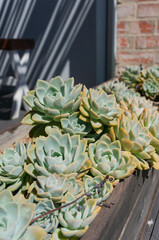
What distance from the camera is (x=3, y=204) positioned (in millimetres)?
533

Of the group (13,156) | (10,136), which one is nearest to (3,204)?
(13,156)

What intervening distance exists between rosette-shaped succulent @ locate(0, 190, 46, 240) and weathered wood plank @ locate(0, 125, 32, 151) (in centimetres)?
61

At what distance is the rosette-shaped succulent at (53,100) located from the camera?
83 cm

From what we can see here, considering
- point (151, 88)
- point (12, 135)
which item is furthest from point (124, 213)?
point (151, 88)

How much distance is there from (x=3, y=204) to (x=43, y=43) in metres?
4.31

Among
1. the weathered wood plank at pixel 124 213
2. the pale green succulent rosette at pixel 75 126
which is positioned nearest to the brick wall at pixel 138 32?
the weathered wood plank at pixel 124 213

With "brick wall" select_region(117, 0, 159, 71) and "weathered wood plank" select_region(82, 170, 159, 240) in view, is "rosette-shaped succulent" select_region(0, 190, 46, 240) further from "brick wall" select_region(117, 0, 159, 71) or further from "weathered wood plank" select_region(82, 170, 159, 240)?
"brick wall" select_region(117, 0, 159, 71)

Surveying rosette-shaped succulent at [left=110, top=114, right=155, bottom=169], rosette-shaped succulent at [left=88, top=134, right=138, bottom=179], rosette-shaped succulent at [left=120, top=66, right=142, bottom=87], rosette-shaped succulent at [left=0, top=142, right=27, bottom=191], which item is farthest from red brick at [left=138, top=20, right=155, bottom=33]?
rosette-shaped succulent at [left=0, top=142, right=27, bottom=191]

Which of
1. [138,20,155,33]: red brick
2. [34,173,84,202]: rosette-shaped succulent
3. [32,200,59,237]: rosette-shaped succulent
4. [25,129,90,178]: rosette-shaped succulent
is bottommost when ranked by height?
[32,200,59,237]: rosette-shaped succulent

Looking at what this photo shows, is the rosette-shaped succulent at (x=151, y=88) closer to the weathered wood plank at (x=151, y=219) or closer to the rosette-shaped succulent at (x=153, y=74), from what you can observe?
the rosette-shaped succulent at (x=153, y=74)

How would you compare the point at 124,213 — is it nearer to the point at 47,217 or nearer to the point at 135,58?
the point at 47,217

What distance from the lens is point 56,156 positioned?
2.34ft

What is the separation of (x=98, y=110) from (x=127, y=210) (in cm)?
31

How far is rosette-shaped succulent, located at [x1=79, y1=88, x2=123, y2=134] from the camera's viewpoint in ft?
2.69
